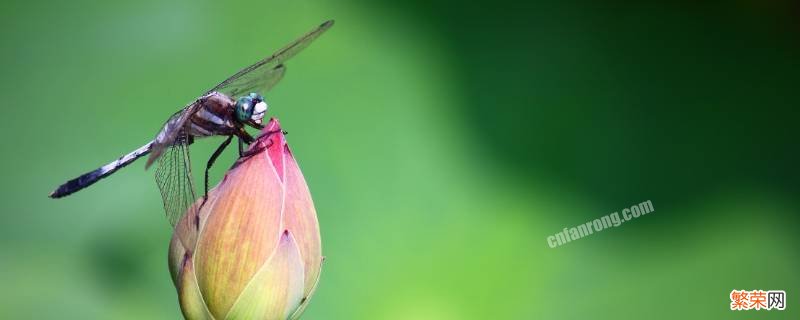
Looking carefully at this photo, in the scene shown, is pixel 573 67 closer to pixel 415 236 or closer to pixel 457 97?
pixel 457 97

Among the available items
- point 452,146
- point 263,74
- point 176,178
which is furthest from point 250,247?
point 452,146

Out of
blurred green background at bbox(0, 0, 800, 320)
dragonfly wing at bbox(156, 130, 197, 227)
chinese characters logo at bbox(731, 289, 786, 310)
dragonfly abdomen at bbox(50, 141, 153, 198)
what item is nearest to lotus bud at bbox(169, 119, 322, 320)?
dragonfly wing at bbox(156, 130, 197, 227)

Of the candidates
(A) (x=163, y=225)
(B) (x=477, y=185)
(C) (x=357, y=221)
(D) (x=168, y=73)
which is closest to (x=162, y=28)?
(D) (x=168, y=73)

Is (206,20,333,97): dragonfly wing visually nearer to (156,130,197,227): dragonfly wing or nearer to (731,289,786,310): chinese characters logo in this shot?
(156,130,197,227): dragonfly wing

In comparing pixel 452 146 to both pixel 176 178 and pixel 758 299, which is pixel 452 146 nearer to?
pixel 176 178

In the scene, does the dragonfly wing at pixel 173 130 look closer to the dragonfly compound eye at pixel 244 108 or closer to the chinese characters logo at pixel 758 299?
the dragonfly compound eye at pixel 244 108
